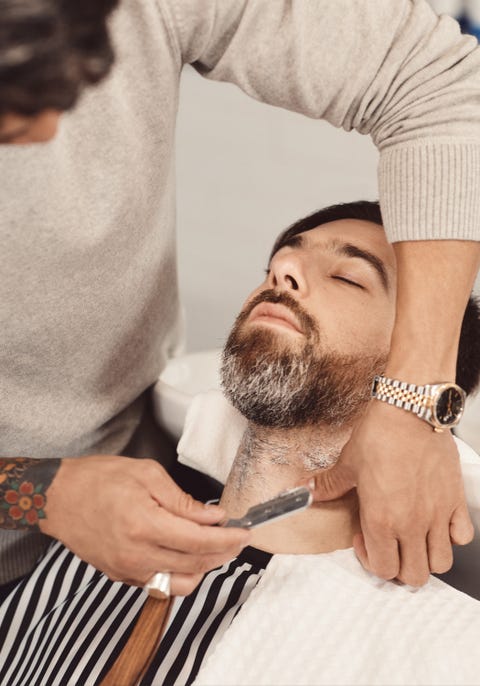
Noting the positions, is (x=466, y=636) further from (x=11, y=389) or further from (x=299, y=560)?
(x=11, y=389)

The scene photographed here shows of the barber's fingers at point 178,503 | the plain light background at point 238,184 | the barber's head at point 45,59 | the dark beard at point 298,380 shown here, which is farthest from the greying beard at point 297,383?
the plain light background at point 238,184

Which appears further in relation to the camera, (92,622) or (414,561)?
(92,622)

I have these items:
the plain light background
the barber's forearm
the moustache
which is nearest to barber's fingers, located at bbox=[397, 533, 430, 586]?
the barber's forearm

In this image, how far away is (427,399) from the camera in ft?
2.86

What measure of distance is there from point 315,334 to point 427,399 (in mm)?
266

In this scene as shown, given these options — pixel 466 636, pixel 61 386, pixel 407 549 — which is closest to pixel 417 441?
pixel 407 549

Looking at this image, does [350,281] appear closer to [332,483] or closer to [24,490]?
[332,483]

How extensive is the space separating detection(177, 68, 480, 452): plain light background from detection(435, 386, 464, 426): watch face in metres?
1.20

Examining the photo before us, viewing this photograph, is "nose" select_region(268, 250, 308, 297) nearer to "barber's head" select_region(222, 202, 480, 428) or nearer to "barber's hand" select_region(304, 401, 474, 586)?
"barber's head" select_region(222, 202, 480, 428)

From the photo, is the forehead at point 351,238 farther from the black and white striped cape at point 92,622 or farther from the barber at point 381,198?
the black and white striped cape at point 92,622

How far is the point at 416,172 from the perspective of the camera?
93 cm

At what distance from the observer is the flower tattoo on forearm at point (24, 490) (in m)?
0.88

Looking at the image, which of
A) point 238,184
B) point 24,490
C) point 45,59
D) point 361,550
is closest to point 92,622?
point 24,490

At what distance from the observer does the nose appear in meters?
1.13
